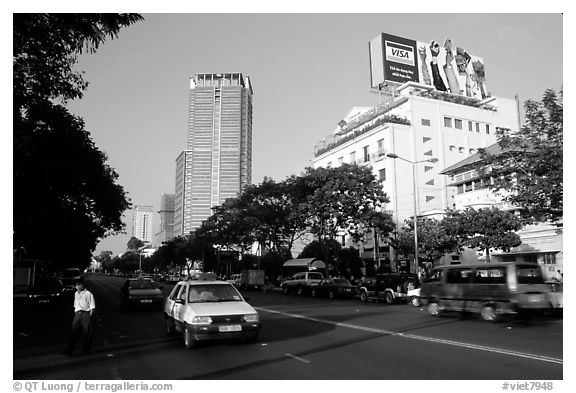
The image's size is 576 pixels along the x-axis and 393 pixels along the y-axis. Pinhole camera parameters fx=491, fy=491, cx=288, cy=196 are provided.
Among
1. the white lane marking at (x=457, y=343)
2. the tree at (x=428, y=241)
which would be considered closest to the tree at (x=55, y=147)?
the white lane marking at (x=457, y=343)

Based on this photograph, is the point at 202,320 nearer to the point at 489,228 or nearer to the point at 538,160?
the point at 538,160

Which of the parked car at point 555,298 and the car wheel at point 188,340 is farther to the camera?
the parked car at point 555,298

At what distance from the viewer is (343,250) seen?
180 feet

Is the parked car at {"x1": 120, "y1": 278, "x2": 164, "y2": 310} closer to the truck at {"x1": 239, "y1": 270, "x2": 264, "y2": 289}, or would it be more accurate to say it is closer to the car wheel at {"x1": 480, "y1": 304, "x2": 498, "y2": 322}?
the car wheel at {"x1": 480, "y1": 304, "x2": 498, "y2": 322}

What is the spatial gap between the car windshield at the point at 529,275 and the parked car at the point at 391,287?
11.2 meters

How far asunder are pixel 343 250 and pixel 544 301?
128 feet

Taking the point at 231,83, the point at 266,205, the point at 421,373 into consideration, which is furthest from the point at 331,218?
the point at 231,83

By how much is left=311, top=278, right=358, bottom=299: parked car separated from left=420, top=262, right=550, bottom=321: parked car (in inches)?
502

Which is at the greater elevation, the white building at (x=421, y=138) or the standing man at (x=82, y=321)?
the white building at (x=421, y=138)

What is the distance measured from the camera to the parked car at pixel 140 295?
857 inches

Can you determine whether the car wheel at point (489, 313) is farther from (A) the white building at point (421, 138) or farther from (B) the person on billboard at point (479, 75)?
(B) the person on billboard at point (479, 75)

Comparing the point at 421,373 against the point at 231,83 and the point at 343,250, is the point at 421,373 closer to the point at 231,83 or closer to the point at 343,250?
the point at 343,250

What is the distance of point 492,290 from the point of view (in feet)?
55.3

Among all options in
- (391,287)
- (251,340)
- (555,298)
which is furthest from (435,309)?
(251,340)
